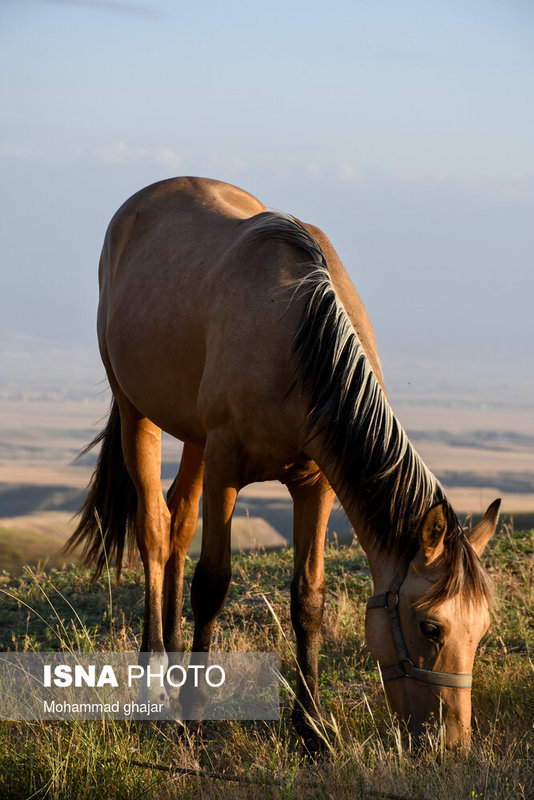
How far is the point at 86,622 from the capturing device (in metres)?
5.69

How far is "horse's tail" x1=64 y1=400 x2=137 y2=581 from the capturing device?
5820mm

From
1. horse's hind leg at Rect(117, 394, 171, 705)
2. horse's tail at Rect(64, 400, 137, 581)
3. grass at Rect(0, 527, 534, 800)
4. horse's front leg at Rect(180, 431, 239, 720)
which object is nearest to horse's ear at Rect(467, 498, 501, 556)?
grass at Rect(0, 527, 534, 800)

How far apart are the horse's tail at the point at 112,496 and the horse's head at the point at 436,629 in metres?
2.89

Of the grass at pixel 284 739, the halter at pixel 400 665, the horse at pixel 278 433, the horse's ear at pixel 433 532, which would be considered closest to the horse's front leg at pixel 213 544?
the horse at pixel 278 433

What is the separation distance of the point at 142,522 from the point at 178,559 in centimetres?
35

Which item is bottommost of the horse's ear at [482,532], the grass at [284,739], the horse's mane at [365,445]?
the grass at [284,739]

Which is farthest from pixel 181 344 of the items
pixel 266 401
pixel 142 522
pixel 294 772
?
pixel 294 772

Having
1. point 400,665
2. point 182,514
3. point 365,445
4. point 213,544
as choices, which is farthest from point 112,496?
point 400,665

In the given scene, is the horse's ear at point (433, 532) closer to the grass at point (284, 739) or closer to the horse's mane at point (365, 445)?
the horse's mane at point (365, 445)

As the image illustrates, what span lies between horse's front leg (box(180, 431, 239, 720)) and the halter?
90 centimetres

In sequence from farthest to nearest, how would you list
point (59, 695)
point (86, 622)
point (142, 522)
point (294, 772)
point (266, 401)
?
point (86, 622) → point (142, 522) → point (59, 695) → point (266, 401) → point (294, 772)

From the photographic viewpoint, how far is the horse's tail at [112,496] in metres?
5.82

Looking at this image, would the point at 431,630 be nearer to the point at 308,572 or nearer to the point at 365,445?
the point at 365,445

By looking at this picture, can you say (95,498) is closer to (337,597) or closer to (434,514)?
(337,597)
